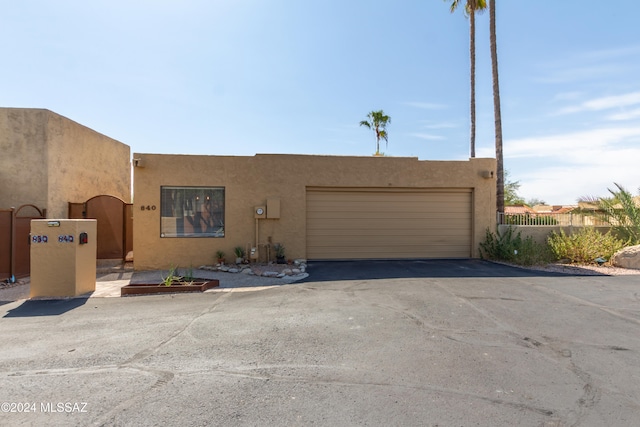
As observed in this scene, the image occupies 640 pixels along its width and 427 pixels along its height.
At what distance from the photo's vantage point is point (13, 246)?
9.12 m


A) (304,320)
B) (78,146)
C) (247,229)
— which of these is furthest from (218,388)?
(78,146)

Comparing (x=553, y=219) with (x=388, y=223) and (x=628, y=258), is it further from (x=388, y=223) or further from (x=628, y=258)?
(x=388, y=223)

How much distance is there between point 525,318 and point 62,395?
6.35 meters

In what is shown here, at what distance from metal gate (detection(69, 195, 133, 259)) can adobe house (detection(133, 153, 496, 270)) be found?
203 cm

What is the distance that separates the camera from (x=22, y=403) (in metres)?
3.17

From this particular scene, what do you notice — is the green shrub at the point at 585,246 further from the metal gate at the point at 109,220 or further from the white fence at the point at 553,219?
the metal gate at the point at 109,220

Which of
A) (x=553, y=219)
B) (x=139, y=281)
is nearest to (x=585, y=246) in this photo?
(x=553, y=219)

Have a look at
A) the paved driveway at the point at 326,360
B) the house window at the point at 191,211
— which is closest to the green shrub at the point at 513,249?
the paved driveway at the point at 326,360

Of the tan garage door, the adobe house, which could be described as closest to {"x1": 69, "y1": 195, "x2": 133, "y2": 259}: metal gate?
the adobe house

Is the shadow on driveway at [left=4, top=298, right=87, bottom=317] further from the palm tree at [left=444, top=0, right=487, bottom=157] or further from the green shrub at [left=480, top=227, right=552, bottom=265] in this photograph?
the palm tree at [left=444, top=0, right=487, bottom=157]

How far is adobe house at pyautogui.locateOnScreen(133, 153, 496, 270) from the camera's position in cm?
1112

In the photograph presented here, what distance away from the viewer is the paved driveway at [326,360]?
3045 mm

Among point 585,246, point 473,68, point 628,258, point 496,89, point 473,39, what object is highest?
point 473,39

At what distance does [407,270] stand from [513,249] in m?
4.36
